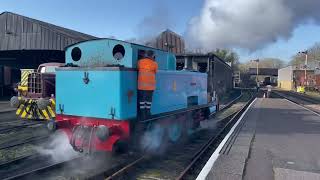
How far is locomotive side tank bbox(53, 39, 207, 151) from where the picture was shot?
799cm

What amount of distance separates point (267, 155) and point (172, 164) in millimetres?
2699

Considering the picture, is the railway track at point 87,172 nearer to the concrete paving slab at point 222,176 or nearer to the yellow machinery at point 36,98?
the concrete paving slab at point 222,176

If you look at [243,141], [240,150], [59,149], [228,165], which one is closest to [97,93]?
[59,149]

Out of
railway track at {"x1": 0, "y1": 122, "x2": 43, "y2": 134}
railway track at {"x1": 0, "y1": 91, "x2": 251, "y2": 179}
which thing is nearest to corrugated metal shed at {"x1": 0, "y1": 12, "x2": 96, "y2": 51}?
railway track at {"x1": 0, "y1": 122, "x2": 43, "y2": 134}

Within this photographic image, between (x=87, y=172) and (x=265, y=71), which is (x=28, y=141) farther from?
(x=265, y=71)

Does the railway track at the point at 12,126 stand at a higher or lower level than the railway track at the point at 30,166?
higher

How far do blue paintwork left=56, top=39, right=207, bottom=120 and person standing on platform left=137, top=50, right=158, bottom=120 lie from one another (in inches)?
6.0

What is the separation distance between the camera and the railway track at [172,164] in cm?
781

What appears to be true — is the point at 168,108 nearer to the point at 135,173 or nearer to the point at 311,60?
the point at 135,173

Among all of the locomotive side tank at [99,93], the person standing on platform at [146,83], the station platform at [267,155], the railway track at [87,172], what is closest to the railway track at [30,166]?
the railway track at [87,172]

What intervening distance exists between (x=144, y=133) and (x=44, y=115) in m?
4.95

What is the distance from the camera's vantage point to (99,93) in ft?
26.8

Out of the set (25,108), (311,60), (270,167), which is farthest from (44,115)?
(311,60)

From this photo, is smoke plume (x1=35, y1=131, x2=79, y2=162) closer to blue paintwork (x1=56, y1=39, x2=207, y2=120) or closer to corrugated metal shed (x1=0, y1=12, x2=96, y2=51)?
blue paintwork (x1=56, y1=39, x2=207, y2=120)
